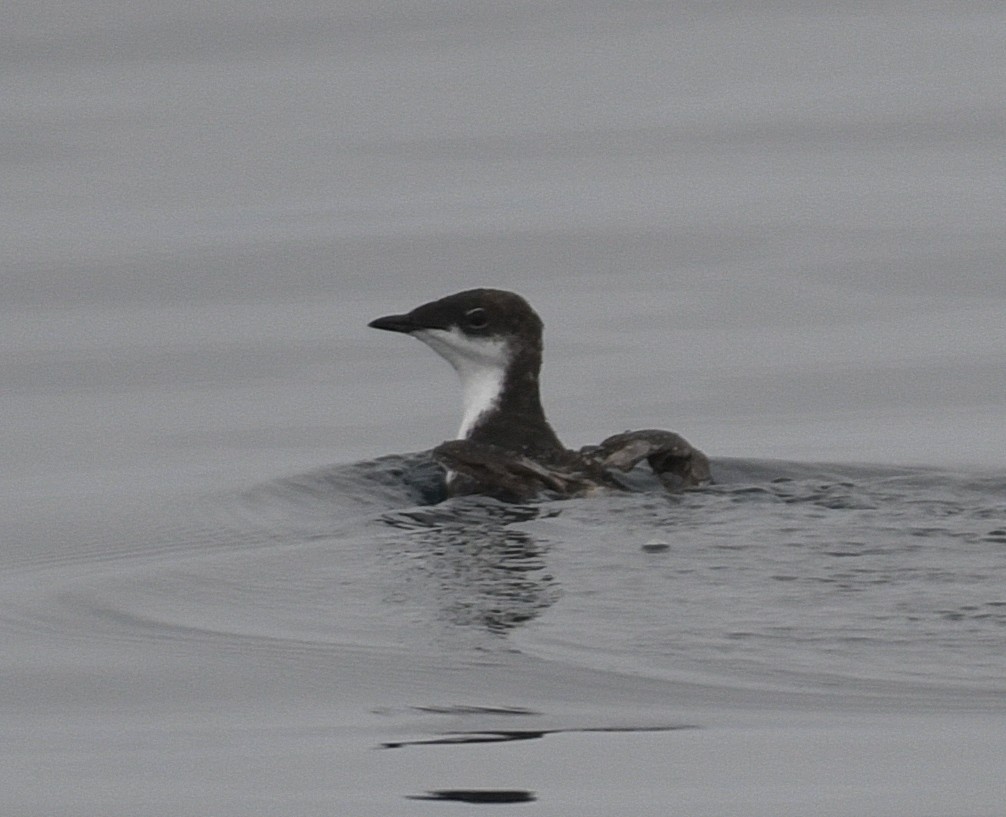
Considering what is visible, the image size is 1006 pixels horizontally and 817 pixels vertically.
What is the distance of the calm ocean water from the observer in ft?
26.2

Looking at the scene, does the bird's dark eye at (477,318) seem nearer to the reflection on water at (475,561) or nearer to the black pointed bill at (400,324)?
the black pointed bill at (400,324)

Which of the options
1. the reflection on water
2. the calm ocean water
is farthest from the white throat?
the reflection on water

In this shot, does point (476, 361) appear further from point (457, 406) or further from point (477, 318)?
point (457, 406)

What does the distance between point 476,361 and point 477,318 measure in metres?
0.21

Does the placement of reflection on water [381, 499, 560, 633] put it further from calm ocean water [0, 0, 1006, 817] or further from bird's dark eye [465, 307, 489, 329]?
bird's dark eye [465, 307, 489, 329]

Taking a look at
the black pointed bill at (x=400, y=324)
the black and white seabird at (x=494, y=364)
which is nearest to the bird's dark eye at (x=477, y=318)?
the black and white seabird at (x=494, y=364)

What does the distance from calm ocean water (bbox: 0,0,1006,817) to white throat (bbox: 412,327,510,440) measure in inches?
18.3

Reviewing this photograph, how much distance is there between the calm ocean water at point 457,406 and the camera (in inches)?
314

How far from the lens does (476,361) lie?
42.7ft

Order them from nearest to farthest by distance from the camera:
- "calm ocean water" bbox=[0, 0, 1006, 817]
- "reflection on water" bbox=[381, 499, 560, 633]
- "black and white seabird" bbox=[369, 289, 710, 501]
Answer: "calm ocean water" bbox=[0, 0, 1006, 817], "reflection on water" bbox=[381, 499, 560, 633], "black and white seabird" bbox=[369, 289, 710, 501]

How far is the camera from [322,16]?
2756cm

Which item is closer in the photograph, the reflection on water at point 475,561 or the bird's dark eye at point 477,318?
the reflection on water at point 475,561

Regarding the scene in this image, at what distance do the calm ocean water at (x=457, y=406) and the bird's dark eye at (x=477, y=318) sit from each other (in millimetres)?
744

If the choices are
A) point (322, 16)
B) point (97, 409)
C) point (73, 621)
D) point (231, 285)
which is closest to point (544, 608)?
point (73, 621)
